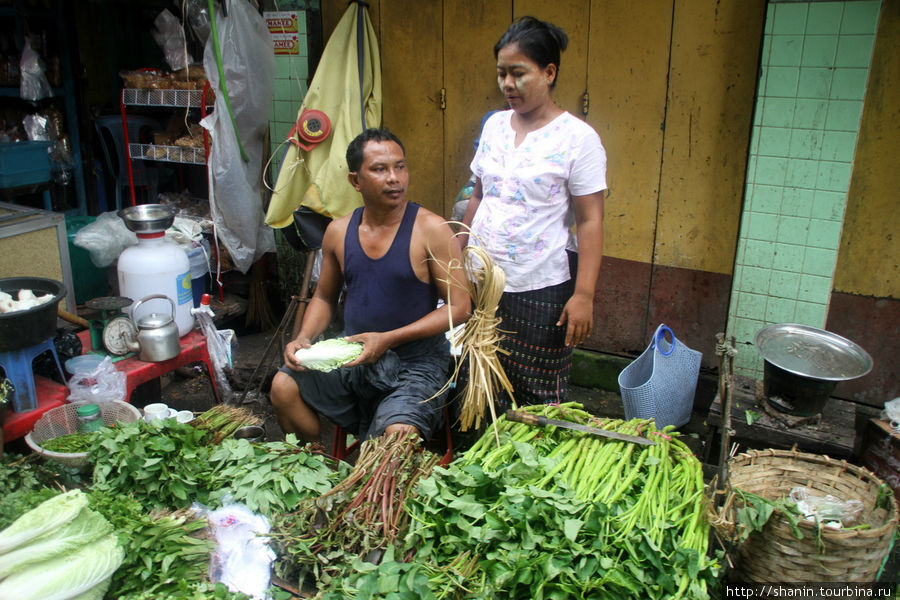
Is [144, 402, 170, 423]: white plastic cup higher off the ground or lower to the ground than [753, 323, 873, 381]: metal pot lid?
lower

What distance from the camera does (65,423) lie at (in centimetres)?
323

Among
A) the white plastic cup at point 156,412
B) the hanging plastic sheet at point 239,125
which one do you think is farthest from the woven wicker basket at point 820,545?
the hanging plastic sheet at point 239,125

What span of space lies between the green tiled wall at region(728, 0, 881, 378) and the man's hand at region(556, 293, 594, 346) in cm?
154

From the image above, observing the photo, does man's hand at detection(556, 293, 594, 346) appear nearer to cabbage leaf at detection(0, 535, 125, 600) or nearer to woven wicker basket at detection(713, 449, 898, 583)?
woven wicker basket at detection(713, 449, 898, 583)

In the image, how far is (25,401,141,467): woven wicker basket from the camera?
2869 mm

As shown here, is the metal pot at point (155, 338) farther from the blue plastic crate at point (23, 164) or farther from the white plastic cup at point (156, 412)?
the blue plastic crate at point (23, 164)

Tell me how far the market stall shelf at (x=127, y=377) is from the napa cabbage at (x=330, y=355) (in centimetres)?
117

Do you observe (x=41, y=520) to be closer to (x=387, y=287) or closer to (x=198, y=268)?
(x=387, y=287)

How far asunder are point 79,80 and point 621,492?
608cm

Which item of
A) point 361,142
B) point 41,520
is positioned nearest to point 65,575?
point 41,520

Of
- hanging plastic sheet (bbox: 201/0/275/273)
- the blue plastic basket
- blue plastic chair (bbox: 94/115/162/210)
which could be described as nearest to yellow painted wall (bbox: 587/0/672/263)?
the blue plastic basket

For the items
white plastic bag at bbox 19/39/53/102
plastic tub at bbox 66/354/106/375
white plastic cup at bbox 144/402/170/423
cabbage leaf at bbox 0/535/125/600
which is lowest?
white plastic cup at bbox 144/402/170/423

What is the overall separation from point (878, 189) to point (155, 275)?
Answer: 4.12m

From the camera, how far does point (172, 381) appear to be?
5.21m
